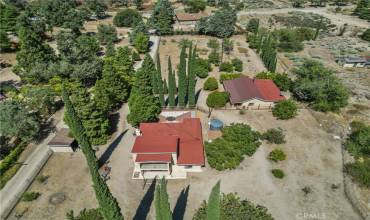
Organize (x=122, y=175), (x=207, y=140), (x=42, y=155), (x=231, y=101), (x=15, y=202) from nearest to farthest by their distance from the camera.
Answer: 1. (x=15, y=202)
2. (x=122, y=175)
3. (x=42, y=155)
4. (x=207, y=140)
5. (x=231, y=101)

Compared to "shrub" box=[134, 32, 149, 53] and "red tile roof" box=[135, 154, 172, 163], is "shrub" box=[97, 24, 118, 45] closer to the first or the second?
"shrub" box=[134, 32, 149, 53]

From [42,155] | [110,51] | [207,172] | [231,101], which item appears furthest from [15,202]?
[110,51]

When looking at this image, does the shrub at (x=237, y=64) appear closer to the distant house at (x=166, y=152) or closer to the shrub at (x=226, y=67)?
the shrub at (x=226, y=67)

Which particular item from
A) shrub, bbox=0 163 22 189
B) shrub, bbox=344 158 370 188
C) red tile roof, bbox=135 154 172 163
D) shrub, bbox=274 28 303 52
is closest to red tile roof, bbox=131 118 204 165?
red tile roof, bbox=135 154 172 163

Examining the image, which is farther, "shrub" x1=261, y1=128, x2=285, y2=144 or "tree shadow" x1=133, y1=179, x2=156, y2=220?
"shrub" x1=261, y1=128, x2=285, y2=144

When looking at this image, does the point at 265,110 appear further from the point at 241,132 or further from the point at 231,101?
the point at 241,132

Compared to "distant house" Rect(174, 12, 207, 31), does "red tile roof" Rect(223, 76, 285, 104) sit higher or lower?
lower

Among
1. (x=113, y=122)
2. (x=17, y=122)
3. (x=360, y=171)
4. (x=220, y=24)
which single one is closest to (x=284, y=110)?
(x=360, y=171)
